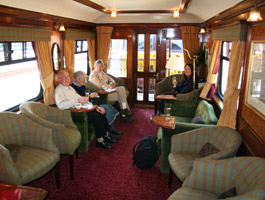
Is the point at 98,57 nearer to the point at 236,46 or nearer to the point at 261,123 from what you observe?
the point at 236,46

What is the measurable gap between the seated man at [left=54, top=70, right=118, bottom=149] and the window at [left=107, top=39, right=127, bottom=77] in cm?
307

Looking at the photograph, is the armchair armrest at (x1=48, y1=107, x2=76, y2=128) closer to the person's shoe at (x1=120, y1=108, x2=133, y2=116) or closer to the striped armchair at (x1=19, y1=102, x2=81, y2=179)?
the striped armchair at (x1=19, y1=102, x2=81, y2=179)

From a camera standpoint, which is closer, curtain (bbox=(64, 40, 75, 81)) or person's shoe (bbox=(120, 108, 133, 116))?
curtain (bbox=(64, 40, 75, 81))

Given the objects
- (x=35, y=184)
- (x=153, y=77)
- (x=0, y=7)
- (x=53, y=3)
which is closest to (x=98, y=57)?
(x=153, y=77)

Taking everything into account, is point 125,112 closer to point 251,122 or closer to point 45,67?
point 45,67

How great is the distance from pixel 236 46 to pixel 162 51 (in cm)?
397

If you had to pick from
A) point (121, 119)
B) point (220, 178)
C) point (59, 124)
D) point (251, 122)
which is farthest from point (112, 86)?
point (220, 178)

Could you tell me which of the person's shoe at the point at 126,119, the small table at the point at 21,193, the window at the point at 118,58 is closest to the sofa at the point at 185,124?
the person's shoe at the point at 126,119

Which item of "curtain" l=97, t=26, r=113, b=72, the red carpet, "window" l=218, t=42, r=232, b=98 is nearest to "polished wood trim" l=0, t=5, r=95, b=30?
"curtain" l=97, t=26, r=113, b=72

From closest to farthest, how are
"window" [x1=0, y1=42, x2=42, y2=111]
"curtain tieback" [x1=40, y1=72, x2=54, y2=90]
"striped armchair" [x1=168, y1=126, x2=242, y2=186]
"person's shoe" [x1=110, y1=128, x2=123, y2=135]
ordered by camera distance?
"striped armchair" [x1=168, y1=126, x2=242, y2=186] → "window" [x1=0, y1=42, x2=42, y2=111] → "curtain tieback" [x1=40, y1=72, x2=54, y2=90] → "person's shoe" [x1=110, y1=128, x2=123, y2=135]

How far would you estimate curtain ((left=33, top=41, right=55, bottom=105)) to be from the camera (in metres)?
4.61

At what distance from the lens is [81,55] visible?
710 centimetres

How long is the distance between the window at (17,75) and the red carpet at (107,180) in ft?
4.49

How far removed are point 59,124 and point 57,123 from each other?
1.04 ft
